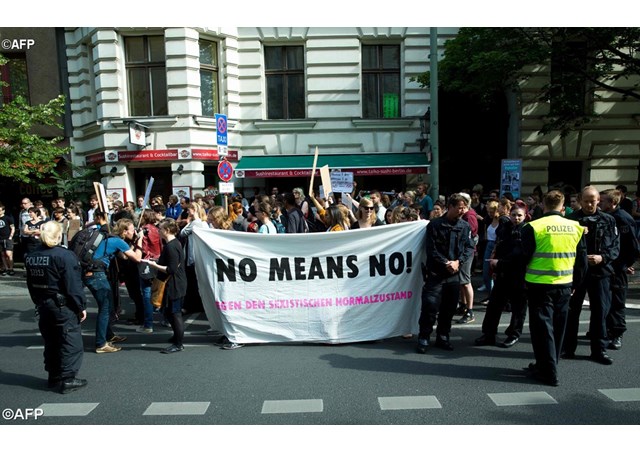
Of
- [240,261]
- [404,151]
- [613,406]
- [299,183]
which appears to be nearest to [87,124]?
[299,183]

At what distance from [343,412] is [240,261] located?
7.74 ft

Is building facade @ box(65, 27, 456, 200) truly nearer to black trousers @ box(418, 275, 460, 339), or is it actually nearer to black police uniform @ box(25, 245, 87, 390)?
black trousers @ box(418, 275, 460, 339)

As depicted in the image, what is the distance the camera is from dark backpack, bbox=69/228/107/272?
5.43 metres

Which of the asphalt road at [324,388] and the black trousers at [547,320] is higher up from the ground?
the black trousers at [547,320]

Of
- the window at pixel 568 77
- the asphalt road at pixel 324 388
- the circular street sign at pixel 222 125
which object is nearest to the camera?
the asphalt road at pixel 324 388

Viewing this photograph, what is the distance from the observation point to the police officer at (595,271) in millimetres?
4863

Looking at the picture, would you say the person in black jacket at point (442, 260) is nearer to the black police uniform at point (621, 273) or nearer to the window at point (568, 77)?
the black police uniform at point (621, 273)

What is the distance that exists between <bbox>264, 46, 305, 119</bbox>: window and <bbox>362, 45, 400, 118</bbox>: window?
233 centimetres

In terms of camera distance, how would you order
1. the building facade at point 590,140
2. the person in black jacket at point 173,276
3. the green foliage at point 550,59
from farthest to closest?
the building facade at point 590,140 < the green foliage at point 550,59 < the person in black jacket at point 173,276

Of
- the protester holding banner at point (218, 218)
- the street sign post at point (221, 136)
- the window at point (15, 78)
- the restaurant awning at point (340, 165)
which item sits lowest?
the protester holding banner at point (218, 218)

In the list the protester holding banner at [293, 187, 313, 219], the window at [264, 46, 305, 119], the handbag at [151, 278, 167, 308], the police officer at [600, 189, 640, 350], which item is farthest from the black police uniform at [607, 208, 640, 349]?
the window at [264, 46, 305, 119]

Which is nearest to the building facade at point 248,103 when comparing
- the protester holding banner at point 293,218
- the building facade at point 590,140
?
the building facade at point 590,140

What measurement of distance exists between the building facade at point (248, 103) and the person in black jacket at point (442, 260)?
9375 mm

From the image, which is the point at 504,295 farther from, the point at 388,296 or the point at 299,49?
the point at 299,49
